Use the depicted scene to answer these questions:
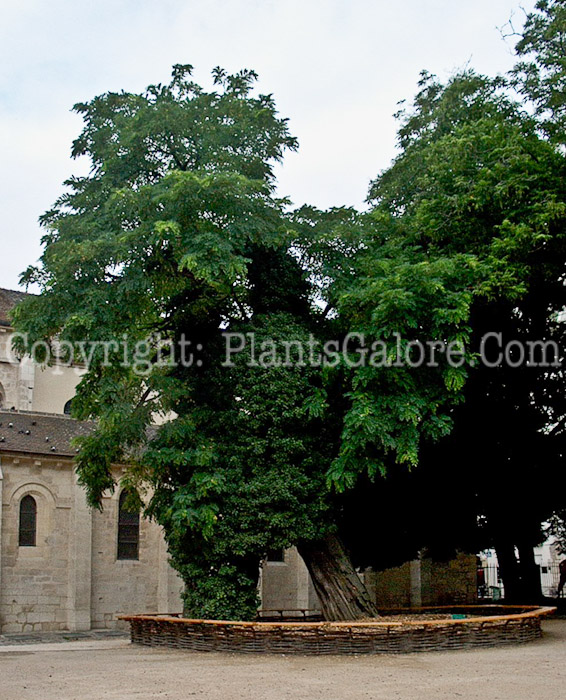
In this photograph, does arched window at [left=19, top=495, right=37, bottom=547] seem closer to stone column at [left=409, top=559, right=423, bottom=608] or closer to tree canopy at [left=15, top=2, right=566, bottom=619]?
tree canopy at [left=15, top=2, right=566, bottom=619]

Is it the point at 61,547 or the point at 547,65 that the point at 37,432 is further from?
the point at 547,65

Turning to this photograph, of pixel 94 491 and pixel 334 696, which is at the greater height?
pixel 94 491

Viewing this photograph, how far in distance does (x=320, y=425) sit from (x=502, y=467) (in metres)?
7.91

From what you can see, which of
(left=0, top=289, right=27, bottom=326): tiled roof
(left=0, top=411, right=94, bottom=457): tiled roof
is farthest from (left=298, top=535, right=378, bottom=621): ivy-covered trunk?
(left=0, top=289, right=27, bottom=326): tiled roof

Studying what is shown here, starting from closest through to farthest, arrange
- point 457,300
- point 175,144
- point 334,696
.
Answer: point 334,696 < point 457,300 < point 175,144

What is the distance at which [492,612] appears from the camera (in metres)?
23.1

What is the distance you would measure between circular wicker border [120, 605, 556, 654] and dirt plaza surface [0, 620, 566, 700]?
33 cm

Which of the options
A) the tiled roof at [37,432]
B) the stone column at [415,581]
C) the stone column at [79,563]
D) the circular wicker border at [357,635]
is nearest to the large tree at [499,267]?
the circular wicker border at [357,635]

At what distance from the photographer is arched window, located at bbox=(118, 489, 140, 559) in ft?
101

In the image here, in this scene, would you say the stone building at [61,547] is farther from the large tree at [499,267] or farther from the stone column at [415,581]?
the large tree at [499,267]

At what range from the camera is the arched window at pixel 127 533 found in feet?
101

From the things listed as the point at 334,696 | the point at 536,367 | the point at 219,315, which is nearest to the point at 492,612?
the point at 536,367

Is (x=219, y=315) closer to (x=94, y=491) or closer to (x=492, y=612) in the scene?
(x=94, y=491)

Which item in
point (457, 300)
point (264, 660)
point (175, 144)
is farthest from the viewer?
point (175, 144)
